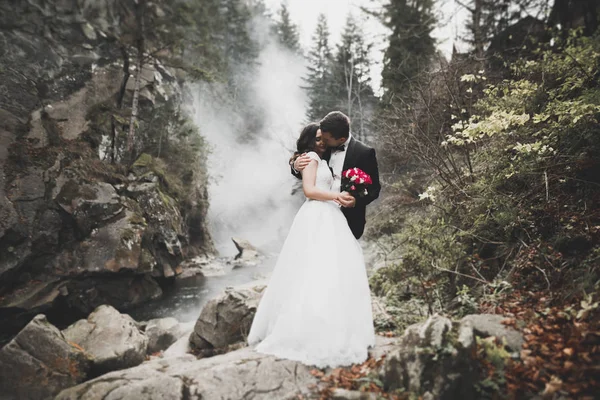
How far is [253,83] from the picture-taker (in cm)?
4700

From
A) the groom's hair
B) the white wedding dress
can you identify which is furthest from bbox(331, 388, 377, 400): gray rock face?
the groom's hair

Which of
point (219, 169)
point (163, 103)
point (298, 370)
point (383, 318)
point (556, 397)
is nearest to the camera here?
point (556, 397)

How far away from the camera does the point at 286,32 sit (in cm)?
5338

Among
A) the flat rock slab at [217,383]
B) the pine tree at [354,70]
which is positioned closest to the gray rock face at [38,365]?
the flat rock slab at [217,383]

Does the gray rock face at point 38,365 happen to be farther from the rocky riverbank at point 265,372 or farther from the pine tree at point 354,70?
the pine tree at point 354,70

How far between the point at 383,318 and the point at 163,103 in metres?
19.0

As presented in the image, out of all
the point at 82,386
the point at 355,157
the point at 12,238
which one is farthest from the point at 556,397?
the point at 12,238

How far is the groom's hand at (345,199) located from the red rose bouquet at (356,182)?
0.20 ft

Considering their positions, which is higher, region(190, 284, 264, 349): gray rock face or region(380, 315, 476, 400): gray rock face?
region(380, 315, 476, 400): gray rock face

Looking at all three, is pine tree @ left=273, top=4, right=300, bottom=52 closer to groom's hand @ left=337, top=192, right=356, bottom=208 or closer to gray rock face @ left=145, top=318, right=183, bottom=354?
gray rock face @ left=145, top=318, right=183, bottom=354

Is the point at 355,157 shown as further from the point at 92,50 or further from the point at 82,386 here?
the point at 92,50

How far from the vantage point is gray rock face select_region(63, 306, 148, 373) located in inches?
233

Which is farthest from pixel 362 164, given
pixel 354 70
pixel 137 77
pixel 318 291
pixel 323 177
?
pixel 354 70

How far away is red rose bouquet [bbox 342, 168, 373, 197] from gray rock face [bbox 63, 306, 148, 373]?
227 inches
